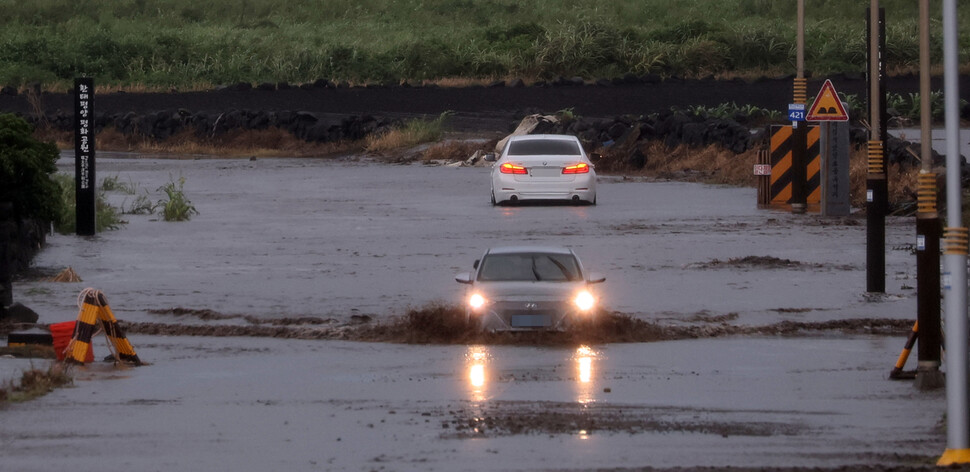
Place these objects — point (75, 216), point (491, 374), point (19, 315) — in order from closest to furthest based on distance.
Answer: point (491, 374) < point (19, 315) < point (75, 216)

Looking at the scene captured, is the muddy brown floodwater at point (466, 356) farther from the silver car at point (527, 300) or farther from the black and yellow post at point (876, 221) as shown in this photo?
the black and yellow post at point (876, 221)

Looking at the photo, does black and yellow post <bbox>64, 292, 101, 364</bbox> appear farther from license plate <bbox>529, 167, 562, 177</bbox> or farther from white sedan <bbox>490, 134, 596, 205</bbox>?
license plate <bbox>529, 167, 562, 177</bbox>


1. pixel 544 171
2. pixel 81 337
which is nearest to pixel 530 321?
pixel 81 337

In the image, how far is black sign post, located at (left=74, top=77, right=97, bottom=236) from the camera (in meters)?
28.0

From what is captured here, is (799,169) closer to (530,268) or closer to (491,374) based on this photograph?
(530,268)

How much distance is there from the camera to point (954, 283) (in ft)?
33.0

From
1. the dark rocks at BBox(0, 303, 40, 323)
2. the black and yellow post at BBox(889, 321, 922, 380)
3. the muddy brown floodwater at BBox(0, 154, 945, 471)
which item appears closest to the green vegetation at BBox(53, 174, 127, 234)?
the muddy brown floodwater at BBox(0, 154, 945, 471)

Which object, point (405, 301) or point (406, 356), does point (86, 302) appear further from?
point (405, 301)

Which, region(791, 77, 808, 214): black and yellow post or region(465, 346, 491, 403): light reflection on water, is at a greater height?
region(791, 77, 808, 214): black and yellow post

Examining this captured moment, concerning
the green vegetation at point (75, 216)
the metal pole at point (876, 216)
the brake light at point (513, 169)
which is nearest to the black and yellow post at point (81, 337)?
the metal pole at point (876, 216)

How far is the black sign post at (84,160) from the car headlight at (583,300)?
13.9 metres

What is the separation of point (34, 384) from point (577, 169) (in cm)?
2129

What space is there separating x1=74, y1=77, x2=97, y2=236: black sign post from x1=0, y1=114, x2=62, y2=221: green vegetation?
11.7 ft

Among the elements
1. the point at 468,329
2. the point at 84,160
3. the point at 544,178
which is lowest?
the point at 468,329
